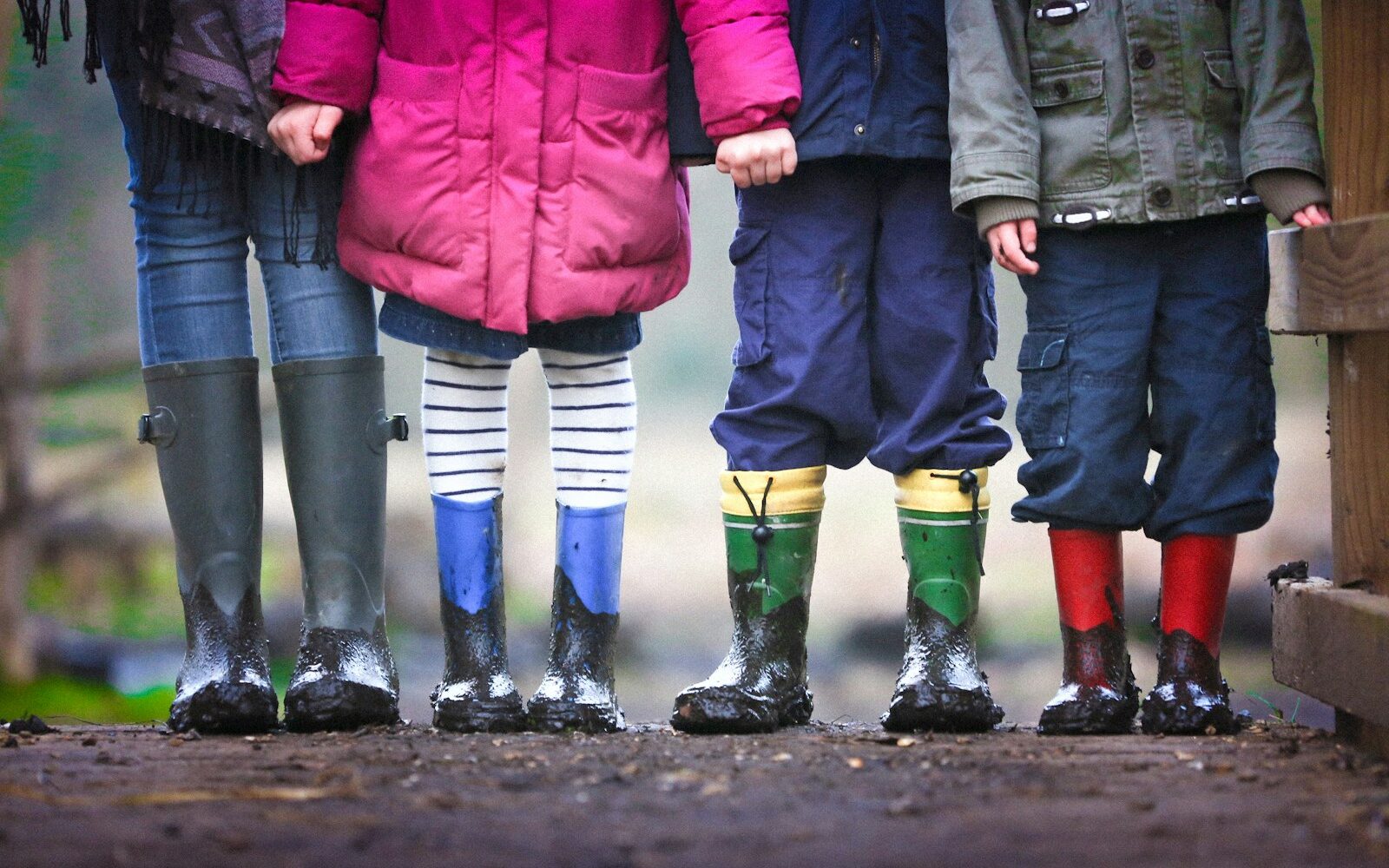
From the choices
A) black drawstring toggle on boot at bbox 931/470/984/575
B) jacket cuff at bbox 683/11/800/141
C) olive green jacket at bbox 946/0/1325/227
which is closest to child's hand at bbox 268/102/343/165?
jacket cuff at bbox 683/11/800/141

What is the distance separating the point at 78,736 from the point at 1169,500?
1.40m

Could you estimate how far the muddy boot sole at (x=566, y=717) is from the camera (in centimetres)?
181

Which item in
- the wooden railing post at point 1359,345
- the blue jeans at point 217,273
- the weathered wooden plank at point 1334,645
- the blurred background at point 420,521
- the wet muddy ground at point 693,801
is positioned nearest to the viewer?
the wet muddy ground at point 693,801

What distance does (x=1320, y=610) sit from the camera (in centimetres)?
164

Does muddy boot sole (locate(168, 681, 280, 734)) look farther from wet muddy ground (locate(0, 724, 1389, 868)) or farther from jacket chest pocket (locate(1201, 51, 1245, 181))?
jacket chest pocket (locate(1201, 51, 1245, 181))

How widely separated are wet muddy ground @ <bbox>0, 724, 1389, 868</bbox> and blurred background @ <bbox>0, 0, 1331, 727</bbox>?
2.74 metres

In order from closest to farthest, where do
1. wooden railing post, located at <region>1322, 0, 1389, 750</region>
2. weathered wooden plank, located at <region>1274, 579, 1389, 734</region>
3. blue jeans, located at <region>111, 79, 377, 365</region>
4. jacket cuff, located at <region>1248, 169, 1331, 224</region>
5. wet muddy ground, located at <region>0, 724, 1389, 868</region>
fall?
1. wet muddy ground, located at <region>0, 724, 1389, 868</region>
2. weathered wooden plank, located at <region>1274, 579, 1389, 734</region>
3. wooden railing post, located at <region>1322, 0, 1389, 750</region>
4. jacket cuff, located at <region>1248, 169, 1331, 224</region>
5. blue jeans, located at <region>111, 79, 377, 365</region>

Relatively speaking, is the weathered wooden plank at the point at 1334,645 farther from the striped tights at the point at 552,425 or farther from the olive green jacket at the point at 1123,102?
the striped tights at the point at 552,425

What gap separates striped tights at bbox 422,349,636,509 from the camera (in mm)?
1901

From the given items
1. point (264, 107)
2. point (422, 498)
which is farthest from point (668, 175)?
point (422, 498)

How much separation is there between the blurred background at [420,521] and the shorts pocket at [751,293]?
2.55m

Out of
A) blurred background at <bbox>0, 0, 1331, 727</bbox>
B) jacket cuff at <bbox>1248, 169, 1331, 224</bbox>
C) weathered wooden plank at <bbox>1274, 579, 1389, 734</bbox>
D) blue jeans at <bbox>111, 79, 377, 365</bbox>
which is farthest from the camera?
blurred background at <bbox>0, 0, 1331, 727</bbox>

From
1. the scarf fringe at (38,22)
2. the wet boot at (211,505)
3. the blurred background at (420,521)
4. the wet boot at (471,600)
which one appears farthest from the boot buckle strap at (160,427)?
the blurred background at (420,521)

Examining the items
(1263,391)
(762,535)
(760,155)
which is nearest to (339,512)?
(762,535)
